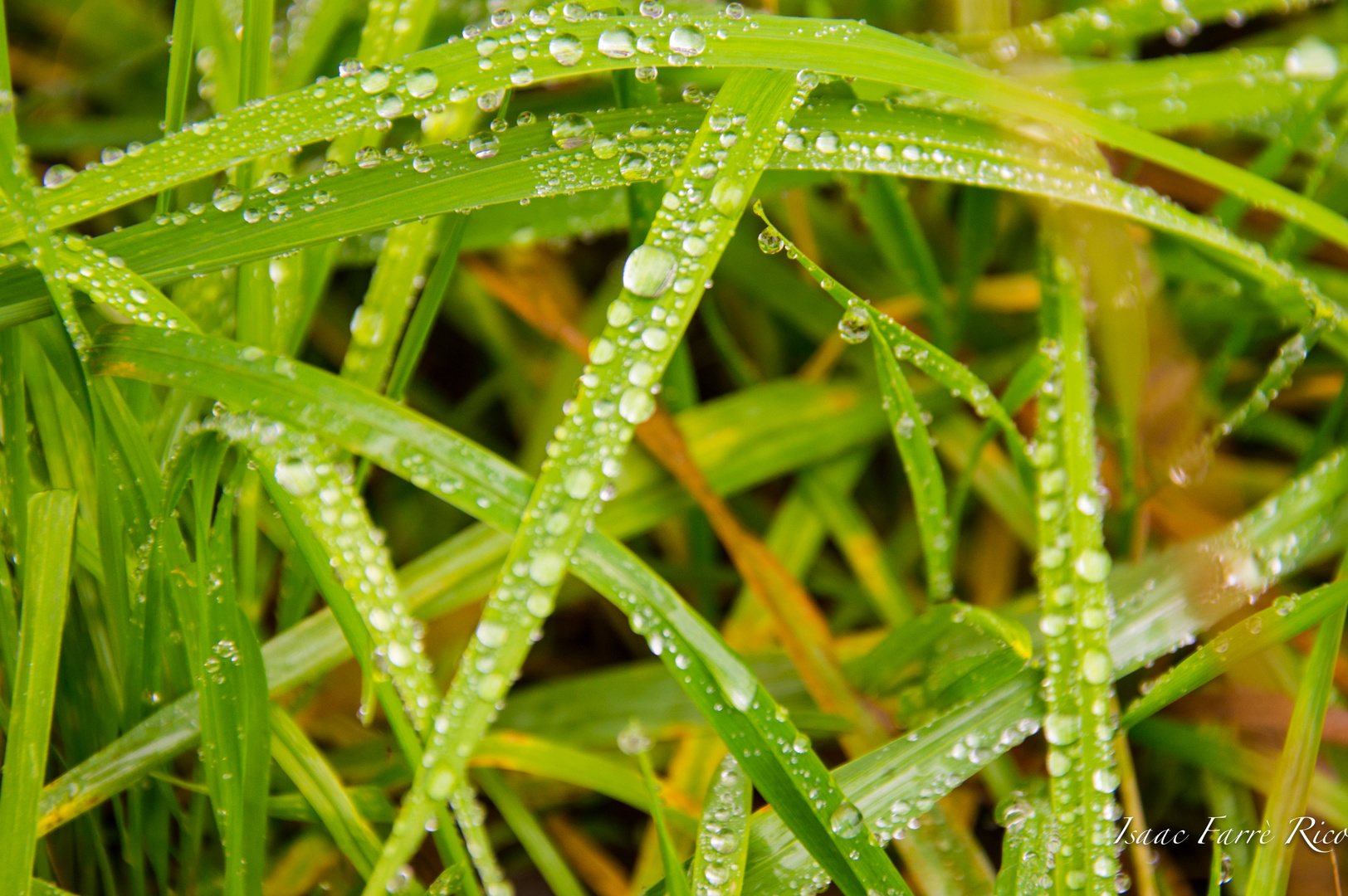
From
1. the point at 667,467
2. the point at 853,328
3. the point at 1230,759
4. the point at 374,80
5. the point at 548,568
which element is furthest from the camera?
the point at 667,467

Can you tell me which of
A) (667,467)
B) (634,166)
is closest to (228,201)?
(634,166)

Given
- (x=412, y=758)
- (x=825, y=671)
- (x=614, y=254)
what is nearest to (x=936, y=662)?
(x=825, y=671)

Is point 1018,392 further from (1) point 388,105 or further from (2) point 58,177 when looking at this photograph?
(2) point 58,177

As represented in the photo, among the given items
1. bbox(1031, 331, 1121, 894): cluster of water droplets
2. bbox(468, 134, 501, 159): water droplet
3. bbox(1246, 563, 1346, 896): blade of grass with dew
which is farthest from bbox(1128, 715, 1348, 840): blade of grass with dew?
bbox(468, 134, 501, 159): water droplet

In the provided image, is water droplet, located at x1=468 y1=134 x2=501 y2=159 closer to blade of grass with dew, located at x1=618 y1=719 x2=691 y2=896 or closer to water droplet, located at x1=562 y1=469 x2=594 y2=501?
water droplet, located at x1=562 y1=469 x2=594 y2=501

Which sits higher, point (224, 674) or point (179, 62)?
point (179, 62)

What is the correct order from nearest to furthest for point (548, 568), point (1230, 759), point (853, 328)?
point (548, 568) < point (853, 328) < point (1230, 759)
